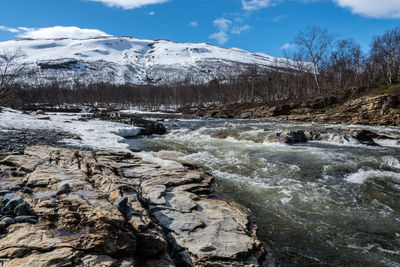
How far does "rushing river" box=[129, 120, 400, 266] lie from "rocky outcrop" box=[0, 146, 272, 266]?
1.03 metres

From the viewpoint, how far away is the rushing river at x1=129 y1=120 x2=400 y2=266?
12.9 ft

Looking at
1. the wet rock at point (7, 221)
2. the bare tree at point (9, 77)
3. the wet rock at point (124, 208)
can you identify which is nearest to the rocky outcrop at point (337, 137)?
the wet rock at point (124, 208)

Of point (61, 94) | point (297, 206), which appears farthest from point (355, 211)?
point (61, 94)

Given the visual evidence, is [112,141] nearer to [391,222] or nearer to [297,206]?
[297,206]

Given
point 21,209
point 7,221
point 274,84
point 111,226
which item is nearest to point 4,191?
point 21,209

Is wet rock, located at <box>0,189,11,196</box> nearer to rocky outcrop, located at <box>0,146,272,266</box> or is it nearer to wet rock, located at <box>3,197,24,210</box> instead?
rocky outcrop, located at <box>0,146,272,266</box>

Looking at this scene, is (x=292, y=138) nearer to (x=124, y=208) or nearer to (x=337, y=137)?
(x=337, y=137)

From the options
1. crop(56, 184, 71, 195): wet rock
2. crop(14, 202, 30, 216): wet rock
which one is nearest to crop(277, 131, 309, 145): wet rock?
crop(56, 184, 71, 195): wet rock

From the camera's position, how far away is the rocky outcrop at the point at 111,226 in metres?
2.38

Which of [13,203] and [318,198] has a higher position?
[13,203]

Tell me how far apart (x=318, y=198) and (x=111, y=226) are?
5447mm

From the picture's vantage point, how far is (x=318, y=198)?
5.89 m

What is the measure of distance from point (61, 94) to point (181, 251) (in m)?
123

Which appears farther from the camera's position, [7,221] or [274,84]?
[274,84]
